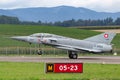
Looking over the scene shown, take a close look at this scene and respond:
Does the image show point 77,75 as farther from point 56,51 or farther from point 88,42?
point 56,51

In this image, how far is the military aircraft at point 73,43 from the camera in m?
47.8

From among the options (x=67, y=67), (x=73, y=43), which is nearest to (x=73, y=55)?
(x=73, y=43)

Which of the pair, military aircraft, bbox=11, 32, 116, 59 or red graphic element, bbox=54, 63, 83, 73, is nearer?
red graphic element, bbox=54, 63, 83, 73

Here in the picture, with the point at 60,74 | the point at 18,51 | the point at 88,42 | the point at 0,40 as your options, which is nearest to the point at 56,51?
the point at 18,51

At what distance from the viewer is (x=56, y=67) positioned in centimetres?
2286

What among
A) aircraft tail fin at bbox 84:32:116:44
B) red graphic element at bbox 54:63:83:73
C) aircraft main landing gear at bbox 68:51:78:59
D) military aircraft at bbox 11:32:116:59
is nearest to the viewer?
red graphic element at bbox 54:63:83:73

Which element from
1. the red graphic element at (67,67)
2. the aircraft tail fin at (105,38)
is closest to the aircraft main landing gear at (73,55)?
the aircraft tail fin at (105,38)

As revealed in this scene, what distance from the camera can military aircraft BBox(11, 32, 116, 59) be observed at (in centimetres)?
4784

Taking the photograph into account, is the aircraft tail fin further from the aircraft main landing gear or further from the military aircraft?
the aircraft main landing gear

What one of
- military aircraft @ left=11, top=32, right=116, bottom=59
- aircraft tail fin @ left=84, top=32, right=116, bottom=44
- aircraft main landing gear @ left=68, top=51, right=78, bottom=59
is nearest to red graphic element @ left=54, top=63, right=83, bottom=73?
aircraft main landing gear @ left=68, top=51, right=78, bottom=59

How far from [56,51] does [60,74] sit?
37552 mm

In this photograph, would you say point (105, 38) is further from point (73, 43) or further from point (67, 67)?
point (67, 67)

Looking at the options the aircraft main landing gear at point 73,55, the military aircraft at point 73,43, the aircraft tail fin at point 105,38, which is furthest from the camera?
the aircraft tail fin at point 105,38

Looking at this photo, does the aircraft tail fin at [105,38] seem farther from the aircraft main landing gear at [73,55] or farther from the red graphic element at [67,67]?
the red graphic element at [67,67]
